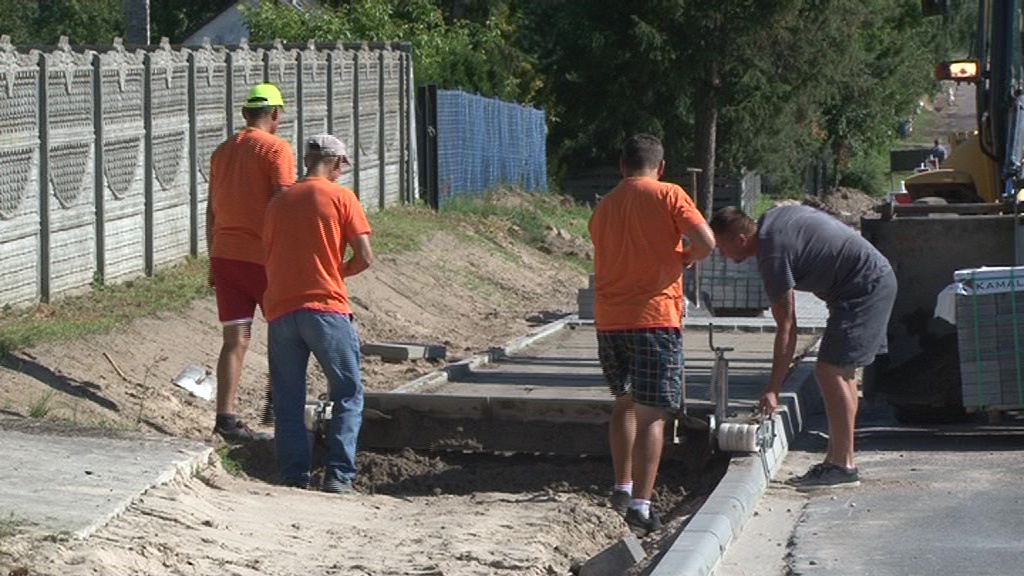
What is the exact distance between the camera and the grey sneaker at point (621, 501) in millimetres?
9102

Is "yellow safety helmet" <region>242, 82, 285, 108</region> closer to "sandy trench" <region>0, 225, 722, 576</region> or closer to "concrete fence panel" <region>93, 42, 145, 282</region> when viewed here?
"sandy trench" <region>0, 225, 722, 576</region>

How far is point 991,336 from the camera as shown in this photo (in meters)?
11.0

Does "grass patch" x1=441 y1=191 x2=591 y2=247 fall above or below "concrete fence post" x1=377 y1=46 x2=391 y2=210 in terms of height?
below

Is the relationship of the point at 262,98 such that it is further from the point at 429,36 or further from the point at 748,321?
the point at 429,36

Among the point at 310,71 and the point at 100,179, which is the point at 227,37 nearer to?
the point at 310,71

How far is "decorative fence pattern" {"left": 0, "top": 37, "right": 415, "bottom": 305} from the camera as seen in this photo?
13.7 meters

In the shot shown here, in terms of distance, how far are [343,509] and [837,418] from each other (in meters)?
2.75

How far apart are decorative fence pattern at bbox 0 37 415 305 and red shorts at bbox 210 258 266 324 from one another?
10.7 ft

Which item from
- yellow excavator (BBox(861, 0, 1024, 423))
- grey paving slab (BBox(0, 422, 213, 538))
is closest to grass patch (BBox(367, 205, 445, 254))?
yellow excavator (BBox(861, 0, 1024, 423))

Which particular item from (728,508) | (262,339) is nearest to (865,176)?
(262,339)

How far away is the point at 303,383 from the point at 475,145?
1996 centimetres

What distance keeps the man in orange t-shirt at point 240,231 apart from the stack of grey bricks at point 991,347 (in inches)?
158

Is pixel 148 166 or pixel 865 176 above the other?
pixel 148 166

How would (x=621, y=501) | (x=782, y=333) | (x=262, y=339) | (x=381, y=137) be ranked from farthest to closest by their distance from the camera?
1. (x=381, y=137)
2. (x=262, y=339)
3. (x=782, y=333)
4. (x=621, y=501)
